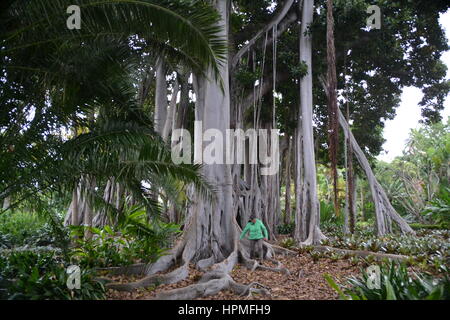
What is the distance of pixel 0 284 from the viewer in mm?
3922

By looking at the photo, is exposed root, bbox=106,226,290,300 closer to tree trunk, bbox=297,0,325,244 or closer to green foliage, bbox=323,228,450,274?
green foliage, bbox=323,228,450,274

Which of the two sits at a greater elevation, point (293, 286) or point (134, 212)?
point (134, 212)

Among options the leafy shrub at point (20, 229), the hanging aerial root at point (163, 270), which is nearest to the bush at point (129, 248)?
the hanging aerial root at point (163, 270)

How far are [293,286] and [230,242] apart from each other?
1791mm

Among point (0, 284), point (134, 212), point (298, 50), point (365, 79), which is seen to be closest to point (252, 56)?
point (298, 50)

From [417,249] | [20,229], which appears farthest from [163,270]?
[20,229]

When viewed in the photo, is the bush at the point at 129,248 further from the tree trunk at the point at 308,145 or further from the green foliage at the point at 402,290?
the tree trunk at the point at 308,145

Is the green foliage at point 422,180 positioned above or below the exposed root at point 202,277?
above

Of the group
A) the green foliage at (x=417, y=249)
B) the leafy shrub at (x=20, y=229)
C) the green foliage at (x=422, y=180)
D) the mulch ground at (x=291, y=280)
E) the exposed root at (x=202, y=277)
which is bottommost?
the mulch ground at (x=291, y=280)

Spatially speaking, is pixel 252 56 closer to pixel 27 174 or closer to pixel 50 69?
pixel 50 69

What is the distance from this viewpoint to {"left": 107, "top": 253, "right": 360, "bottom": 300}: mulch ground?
186 inches

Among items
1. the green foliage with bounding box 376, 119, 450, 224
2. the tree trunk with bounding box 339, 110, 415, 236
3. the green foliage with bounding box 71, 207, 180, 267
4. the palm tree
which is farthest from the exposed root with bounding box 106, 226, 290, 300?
the green foliage with bounding box 376, 119, 450, 224

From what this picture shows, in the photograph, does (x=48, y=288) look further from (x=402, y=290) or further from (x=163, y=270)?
(x=402, y=290)

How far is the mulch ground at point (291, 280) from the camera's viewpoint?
4.73m
